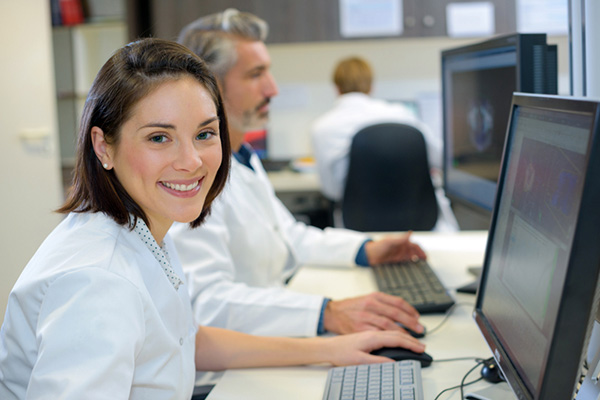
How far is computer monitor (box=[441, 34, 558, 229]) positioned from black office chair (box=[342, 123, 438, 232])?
1.04 m

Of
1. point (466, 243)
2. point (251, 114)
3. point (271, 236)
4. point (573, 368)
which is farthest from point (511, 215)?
point (466, 243)

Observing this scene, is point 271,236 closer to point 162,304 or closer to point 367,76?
point 162,304

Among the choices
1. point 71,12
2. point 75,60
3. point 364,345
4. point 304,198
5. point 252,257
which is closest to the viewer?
point 364,345

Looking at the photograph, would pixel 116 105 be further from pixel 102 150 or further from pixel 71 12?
pixel 71 12

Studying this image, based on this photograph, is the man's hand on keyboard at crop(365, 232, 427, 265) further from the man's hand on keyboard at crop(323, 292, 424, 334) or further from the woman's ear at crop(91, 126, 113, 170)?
the woman's ear at crop(91, 126, 113, 170)

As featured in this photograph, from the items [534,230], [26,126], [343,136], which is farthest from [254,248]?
[26,126]

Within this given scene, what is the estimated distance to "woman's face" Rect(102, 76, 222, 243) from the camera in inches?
33.1

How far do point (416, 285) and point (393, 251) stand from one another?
0.91ft

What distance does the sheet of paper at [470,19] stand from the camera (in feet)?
11.4

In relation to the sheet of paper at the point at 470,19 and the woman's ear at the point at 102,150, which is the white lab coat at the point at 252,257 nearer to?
the woman's ear at the point at 102,150

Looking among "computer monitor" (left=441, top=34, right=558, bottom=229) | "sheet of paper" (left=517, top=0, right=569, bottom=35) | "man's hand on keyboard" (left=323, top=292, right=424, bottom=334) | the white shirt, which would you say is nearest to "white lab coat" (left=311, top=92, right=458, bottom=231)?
the white shirt

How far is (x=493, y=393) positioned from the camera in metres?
0.90

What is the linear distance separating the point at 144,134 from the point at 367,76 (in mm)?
2650

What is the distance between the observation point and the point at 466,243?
1.89 metres
